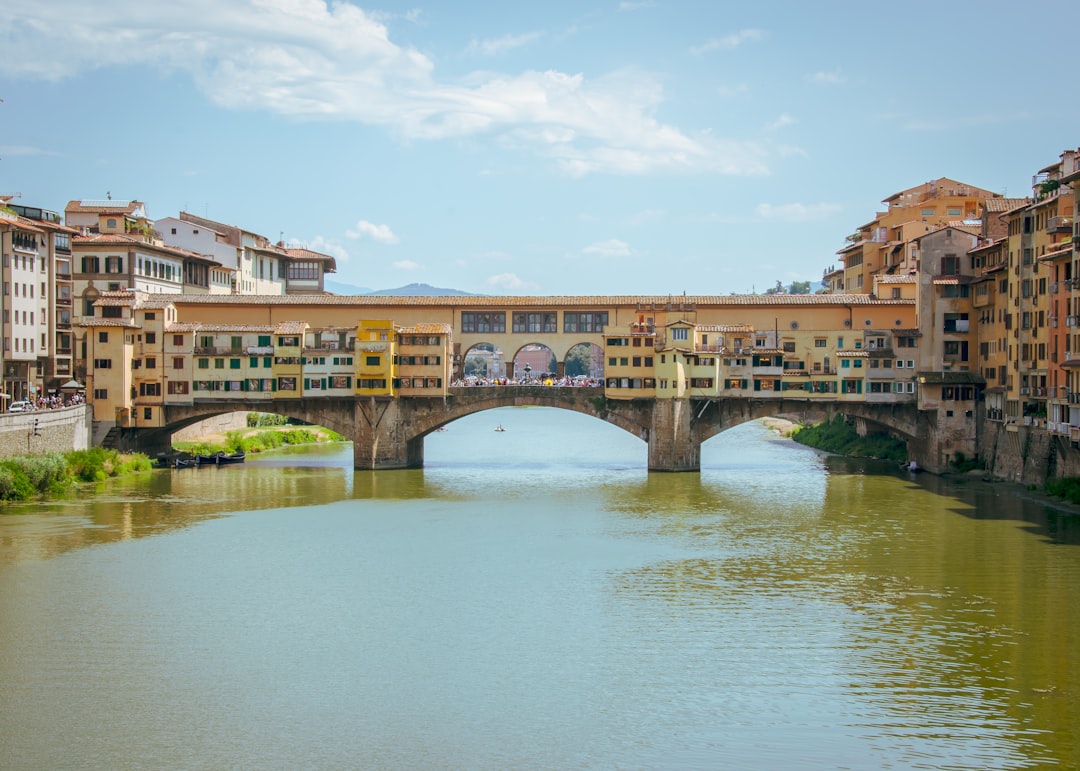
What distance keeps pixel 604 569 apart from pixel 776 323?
2337 centimetres

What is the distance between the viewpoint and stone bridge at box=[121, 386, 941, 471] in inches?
1897

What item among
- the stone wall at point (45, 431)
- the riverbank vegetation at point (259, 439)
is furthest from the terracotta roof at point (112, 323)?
the riverbank vegetation at point (259, 439)

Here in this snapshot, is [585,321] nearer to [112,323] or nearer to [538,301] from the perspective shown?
[538,301]

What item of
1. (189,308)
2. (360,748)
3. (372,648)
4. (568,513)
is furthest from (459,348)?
(360,748)

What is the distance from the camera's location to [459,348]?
53438mm

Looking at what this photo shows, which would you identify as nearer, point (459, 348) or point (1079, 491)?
point (1079, 491)

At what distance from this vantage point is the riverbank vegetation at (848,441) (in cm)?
5405

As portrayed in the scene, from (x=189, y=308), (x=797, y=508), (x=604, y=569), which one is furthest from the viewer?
(x=189, y=308)

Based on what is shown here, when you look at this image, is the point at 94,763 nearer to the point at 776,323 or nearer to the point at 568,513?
the point at 568,513

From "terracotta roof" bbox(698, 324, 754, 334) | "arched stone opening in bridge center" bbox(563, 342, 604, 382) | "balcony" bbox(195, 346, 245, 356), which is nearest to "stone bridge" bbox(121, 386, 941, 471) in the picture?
"balcony" bbox(195, 346, 245, 356)

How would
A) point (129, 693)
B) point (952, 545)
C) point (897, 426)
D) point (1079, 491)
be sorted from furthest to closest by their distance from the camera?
point (897, 426), point (1079, 491), point (952, 545), point (129, 693)

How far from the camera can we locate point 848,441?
193 feet

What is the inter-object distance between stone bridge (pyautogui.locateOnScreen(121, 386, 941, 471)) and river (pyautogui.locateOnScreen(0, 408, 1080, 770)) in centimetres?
661

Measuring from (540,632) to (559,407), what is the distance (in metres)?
25.5
